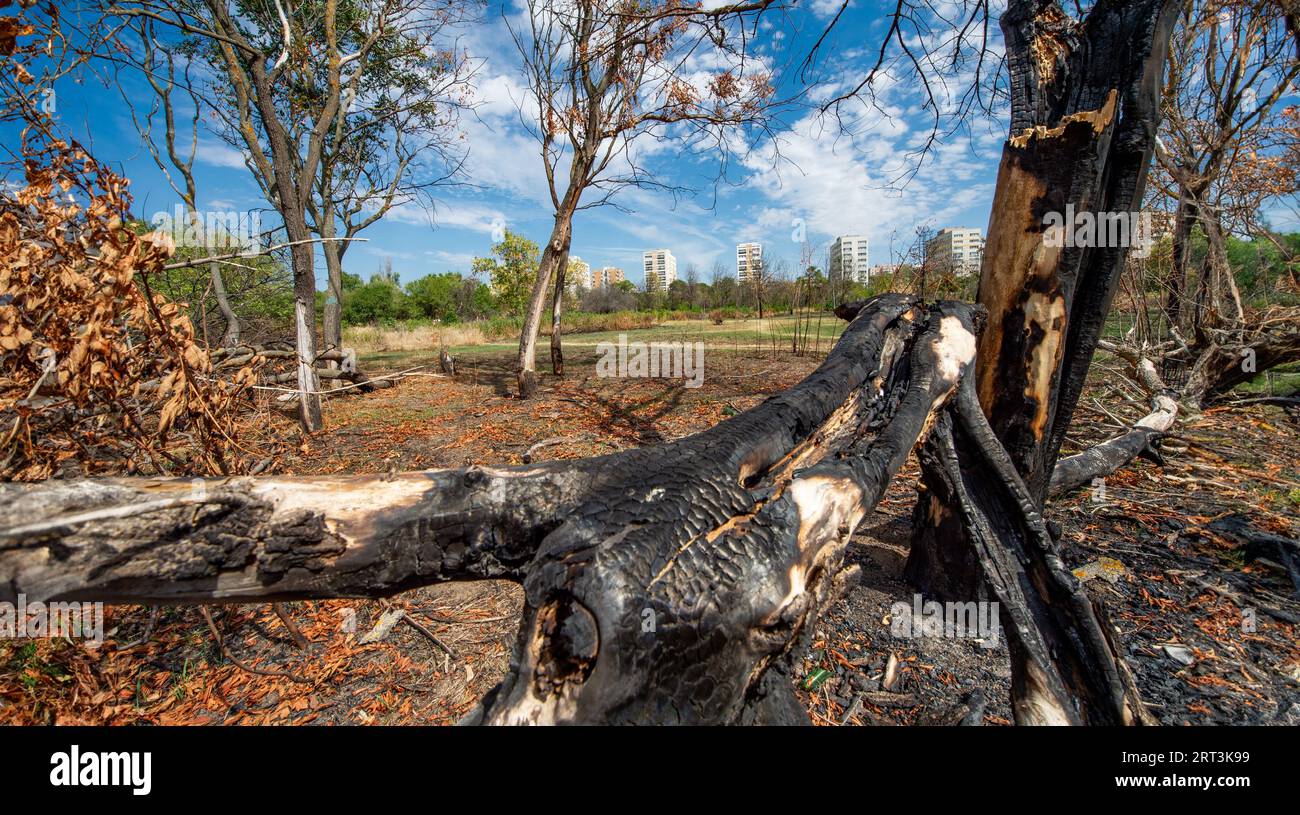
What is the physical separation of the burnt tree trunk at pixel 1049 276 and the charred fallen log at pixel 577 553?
209mm

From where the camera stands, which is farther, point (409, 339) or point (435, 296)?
point (435, 296)

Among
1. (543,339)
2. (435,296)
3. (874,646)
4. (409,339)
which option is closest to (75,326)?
(874,646)

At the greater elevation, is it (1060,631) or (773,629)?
(773,629)

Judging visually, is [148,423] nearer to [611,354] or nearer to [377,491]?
[377,491]

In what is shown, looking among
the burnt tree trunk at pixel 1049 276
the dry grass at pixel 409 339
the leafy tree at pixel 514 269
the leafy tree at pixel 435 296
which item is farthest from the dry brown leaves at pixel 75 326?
the leafy tree at pixel 435 296

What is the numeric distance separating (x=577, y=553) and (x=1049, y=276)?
2214 mm

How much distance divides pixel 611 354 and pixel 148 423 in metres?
12.2

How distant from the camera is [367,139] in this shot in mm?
13789

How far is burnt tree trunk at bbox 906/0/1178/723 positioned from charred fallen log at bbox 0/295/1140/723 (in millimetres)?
209

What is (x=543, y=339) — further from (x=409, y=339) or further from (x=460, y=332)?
(x=409, y=339)

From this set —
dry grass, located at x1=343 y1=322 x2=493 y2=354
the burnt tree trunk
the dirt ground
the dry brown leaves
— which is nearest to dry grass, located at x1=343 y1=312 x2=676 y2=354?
dry grass, located at x1=343 y1=322 x2=493 y2=354

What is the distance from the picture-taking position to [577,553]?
3.38 feet

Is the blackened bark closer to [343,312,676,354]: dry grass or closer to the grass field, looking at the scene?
the grass field
